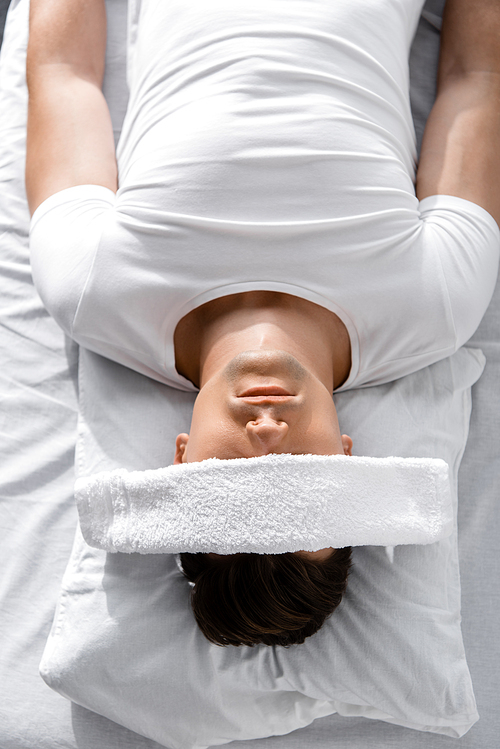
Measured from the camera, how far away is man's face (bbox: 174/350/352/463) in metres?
0.94

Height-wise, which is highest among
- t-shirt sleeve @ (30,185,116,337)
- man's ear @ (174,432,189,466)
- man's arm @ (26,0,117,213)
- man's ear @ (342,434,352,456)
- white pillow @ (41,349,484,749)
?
man's arm @ (26,0,117,213)

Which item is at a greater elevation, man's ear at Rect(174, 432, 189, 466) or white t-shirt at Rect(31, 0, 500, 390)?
white t-shirt at Rect(31, 0, 500, 390)

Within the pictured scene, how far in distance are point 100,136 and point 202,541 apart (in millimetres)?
835

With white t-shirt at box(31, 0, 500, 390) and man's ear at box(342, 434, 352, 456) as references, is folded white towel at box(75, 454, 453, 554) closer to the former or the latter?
man's ear at box(342, 434, 352, 456)

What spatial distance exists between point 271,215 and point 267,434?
409 millimetres

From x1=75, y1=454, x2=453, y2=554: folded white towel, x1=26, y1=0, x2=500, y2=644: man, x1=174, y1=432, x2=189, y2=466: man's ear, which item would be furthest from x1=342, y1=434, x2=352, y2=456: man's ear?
x1=174, y1=432, x2=189, y2=466: man's ear

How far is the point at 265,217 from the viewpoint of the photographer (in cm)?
109

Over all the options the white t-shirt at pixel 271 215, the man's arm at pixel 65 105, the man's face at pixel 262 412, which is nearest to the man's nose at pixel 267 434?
the man's face at pixel 262 412

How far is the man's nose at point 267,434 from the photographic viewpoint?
36.2 inches

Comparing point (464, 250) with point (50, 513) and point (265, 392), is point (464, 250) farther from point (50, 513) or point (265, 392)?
point (50, 513)

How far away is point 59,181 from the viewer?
1201mm

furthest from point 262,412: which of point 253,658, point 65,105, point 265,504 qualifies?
point 65,105

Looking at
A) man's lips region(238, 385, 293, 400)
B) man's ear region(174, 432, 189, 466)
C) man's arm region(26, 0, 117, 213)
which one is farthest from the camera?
man's arm region(26, 0, 117, 213)

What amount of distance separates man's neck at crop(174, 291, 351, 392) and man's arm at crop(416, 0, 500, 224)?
37 cm
